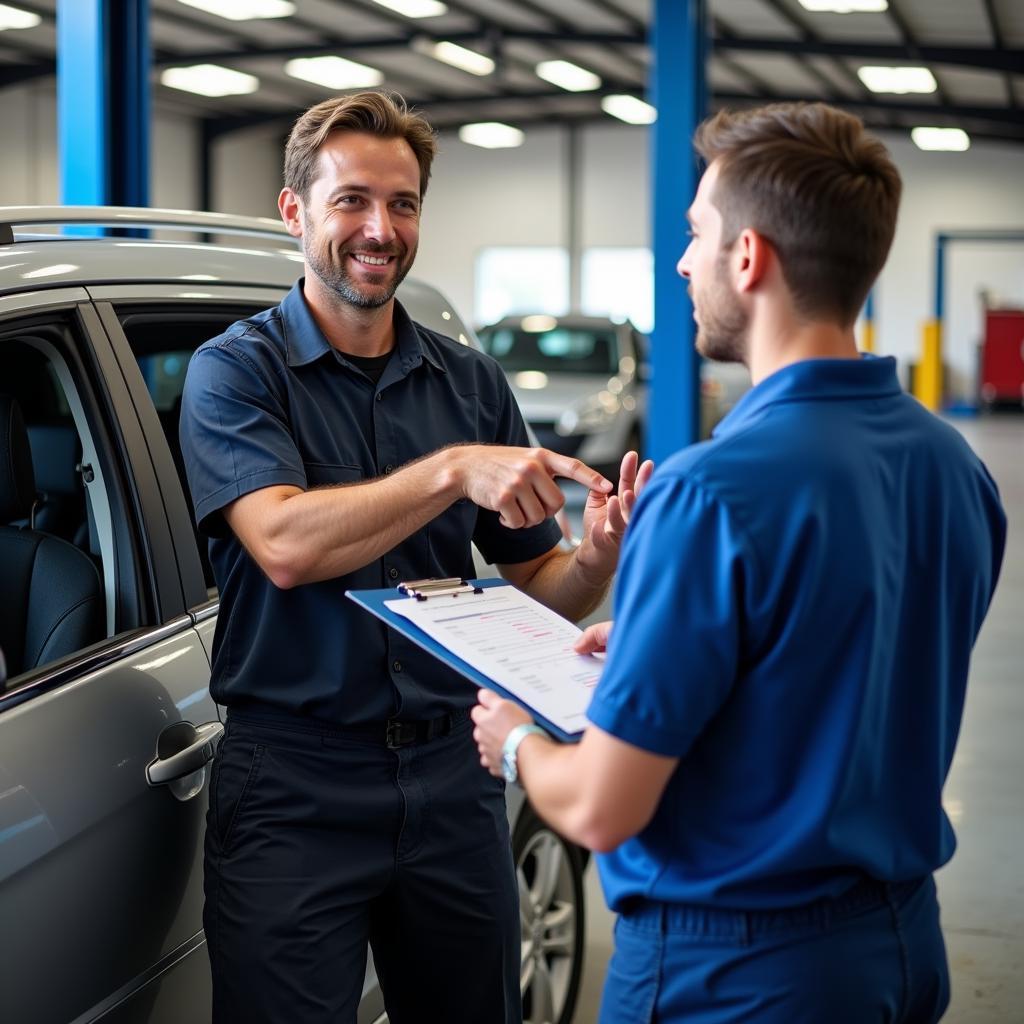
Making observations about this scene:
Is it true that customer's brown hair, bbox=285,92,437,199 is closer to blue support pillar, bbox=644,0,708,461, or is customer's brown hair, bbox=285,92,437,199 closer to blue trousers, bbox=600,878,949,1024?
blue trousers, bbox=600,878,949,1024

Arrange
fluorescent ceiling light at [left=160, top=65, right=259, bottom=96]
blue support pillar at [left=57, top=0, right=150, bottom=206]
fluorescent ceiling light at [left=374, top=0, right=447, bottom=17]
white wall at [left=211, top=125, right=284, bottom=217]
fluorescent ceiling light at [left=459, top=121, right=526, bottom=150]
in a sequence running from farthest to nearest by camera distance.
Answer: fluorescent ceiling light at [left=459, top=121, right=526, bottom=150]
white wall at [left=211, top=125, right=284, bottom=217]
fluorescent ceiling light at [left=160, top=65, right=259, bottom=96]
fluorescent ceiling light at [left=374, top=0, right=447, bottom=17]
blue support pillar at [left=57, top=0, right=150, bottom=206]

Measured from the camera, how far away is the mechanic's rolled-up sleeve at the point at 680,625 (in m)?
1.25

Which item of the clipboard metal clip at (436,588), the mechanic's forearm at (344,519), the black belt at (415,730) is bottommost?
the black belt at (415,730)

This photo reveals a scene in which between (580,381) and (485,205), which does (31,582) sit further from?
(485,205)

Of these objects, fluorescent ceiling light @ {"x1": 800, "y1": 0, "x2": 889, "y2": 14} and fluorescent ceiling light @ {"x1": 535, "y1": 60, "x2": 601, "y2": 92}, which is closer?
fluorescent ceiling light @ {"x1": 800, "y1": 0, "x2": 889, "y2": 14}

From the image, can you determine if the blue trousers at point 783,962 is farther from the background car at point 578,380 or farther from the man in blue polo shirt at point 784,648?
the background car at point 578,380

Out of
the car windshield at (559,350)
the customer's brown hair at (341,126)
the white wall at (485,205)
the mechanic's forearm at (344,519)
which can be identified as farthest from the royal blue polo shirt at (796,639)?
the white wall at (485,205)

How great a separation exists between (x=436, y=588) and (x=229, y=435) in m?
0.36

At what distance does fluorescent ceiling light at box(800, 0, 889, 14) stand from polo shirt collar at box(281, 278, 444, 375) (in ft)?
42.9

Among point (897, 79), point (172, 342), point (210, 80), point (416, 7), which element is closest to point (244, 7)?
point (416, 7)

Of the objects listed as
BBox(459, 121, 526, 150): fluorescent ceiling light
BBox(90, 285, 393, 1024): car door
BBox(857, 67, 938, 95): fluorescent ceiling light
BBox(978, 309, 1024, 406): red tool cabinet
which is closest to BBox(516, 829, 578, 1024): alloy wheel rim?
BBox(90, 285, 393, 1024): car door

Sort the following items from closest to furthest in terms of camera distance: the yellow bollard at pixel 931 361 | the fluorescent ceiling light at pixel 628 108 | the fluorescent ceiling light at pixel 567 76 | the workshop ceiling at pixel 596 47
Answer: the workshop ceiling at pixel 596 47, the fluorescent ceiling light at pixel 567 76, the fluorescent ceiling light at pixel 628 108, the yellow bollard at pixel 931 361

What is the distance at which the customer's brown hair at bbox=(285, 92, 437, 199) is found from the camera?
6.68ft

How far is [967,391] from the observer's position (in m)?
25.2
